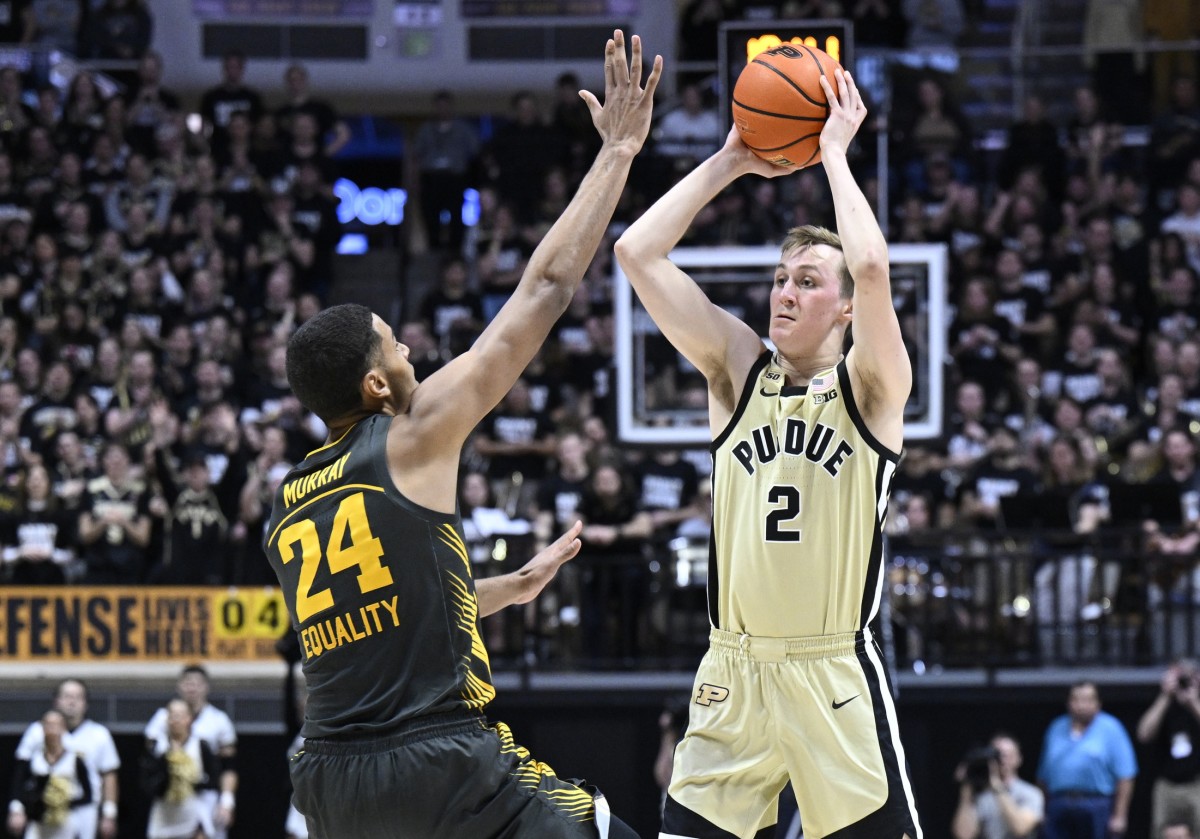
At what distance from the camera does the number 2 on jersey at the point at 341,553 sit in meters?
4.07

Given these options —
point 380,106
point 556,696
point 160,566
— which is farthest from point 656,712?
point 380,106

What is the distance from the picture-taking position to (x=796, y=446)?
4977 millimetres

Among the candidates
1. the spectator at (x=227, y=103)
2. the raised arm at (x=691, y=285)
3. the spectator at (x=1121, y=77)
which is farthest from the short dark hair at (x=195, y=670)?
the spectator at (x=1121, y=77)

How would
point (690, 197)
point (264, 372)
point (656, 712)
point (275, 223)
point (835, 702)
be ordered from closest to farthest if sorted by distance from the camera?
1. point (835, 702)
2. point (690, 197)
3. point (656, 712)
4. point (264, 372)
5. point (275, 223)

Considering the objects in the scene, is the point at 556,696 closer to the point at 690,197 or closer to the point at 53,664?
the point at 53,664

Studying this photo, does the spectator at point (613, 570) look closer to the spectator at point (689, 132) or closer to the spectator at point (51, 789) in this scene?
the spectator at point (51, 789)

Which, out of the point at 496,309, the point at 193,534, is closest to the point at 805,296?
the point at 193,534

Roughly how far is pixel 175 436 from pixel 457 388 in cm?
1112

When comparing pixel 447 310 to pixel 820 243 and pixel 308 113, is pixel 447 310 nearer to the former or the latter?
pixel 308 113

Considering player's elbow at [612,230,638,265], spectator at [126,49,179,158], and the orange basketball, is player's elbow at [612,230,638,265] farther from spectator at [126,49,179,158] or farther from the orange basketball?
spectator at [126,49,179,158]

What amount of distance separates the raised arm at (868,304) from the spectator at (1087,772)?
7.66 metres

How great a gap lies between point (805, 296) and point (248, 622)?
9.04 metres

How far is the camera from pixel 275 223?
17.8 m

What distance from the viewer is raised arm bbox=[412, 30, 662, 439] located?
4.09 m
